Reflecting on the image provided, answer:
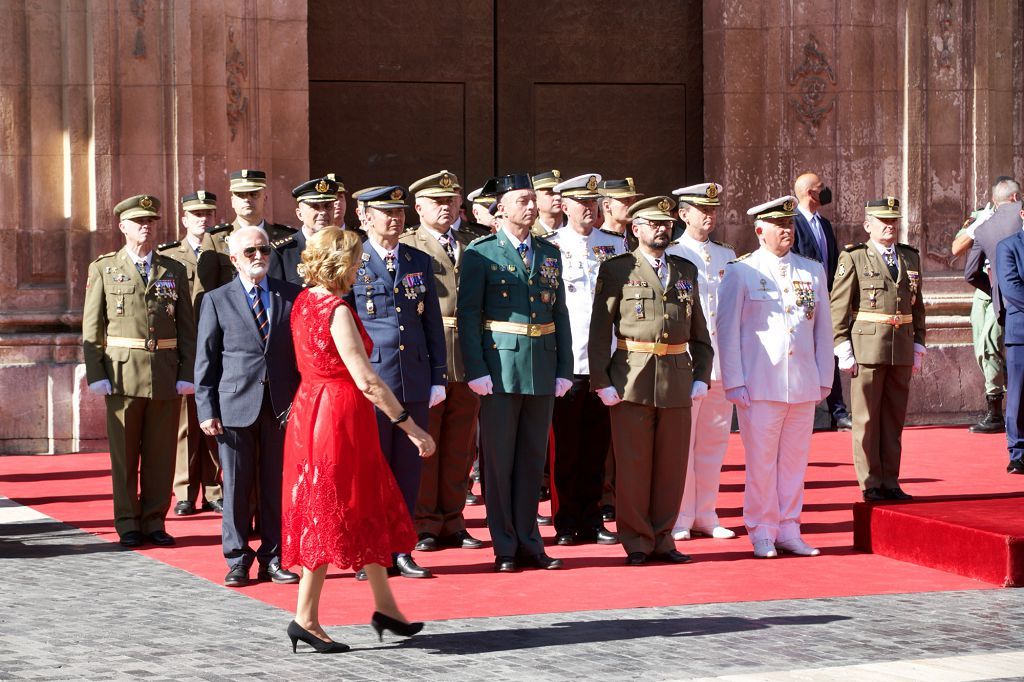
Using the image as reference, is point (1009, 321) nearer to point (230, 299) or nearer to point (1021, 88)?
point (1021, 88)

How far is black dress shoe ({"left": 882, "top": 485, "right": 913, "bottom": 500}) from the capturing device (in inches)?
434

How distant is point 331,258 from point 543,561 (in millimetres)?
2486

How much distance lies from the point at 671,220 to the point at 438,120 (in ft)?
22.5

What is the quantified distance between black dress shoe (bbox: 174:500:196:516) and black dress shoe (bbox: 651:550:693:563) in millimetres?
3170

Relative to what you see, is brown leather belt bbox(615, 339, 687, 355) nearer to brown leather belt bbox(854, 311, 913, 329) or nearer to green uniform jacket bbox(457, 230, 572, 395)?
green uniform jacket bbox(457, 230, 572, 395)

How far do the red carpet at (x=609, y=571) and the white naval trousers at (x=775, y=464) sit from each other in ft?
0.64

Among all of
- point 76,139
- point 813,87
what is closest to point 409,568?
point 76,139

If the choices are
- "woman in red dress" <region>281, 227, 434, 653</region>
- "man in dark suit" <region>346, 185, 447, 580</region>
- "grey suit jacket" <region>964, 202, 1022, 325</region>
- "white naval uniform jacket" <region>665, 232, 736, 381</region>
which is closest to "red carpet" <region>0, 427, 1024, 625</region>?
"man in dark suit" <region>346, 185, 447, 580</region>

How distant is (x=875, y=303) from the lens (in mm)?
11156

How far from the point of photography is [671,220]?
9.44 metres

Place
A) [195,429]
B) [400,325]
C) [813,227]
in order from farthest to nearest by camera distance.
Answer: [813,227], [195,429], [400,325]

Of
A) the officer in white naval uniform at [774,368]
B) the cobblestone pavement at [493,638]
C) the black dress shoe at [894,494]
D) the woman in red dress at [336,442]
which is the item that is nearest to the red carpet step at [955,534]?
the cobblestone pavement at [493,638]

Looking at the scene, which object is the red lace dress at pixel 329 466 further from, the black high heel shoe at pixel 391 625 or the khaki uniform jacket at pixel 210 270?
the khaki uniform jacket at pixel 210 270

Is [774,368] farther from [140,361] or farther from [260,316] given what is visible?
[140,361]
